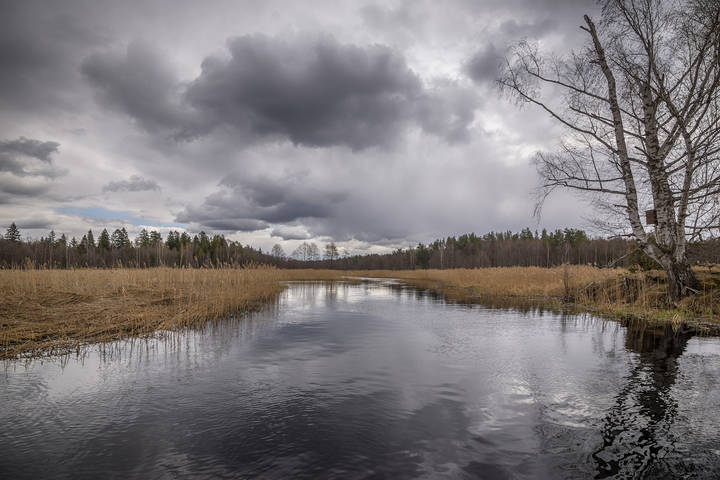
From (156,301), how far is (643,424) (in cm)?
1550

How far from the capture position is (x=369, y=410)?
503cm

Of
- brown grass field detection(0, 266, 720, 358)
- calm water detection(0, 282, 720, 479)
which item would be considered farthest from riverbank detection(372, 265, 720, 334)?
calm water detection(0, 282, 720, 479)

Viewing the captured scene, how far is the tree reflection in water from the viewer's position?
11.5 feet

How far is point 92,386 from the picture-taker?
19.6 feet

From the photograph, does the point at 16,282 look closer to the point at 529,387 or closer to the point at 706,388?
the point at 529,387

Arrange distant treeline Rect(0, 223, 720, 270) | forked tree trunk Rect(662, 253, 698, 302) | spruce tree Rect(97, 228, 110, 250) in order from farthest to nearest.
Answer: spruce tree Rect(97, 228, 110, 250) < distant treeline Rect(0, 223, 720, 270) < forked tree trunk Rect(662, 253, 698, 302)

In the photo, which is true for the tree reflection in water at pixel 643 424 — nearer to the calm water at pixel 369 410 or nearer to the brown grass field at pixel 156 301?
the calm water at pixel 369 410

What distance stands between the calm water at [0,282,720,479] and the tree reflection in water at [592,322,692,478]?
22 mm

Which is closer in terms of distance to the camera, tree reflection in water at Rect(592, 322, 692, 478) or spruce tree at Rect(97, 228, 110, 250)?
tree reflection in water at Rect(592, 322, 692, 478)

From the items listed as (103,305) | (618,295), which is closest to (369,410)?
(103,305)

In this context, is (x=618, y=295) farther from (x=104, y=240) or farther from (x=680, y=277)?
(x=104, y=240)

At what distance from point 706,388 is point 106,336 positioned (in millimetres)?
13097

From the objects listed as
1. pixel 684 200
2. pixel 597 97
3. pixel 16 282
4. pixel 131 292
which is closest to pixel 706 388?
pixel 684 200

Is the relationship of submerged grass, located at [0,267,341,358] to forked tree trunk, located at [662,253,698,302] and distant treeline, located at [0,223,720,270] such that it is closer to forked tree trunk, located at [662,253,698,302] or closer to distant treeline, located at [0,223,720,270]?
forked tree trunk, located at [662,253,698,302]
